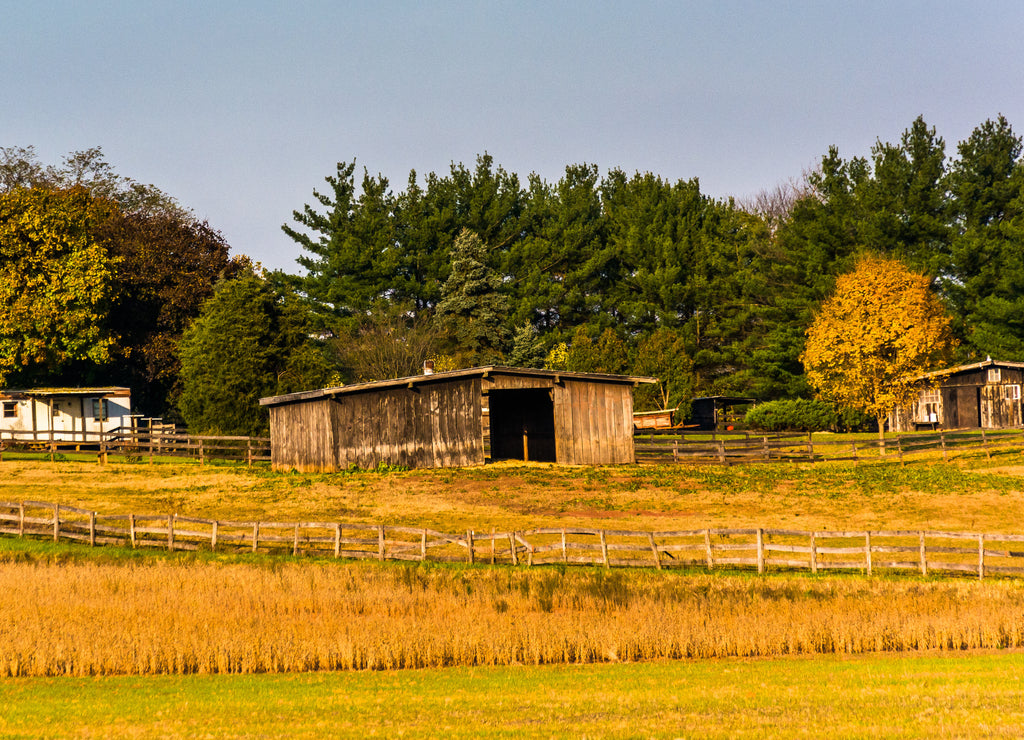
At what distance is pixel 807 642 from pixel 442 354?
2483 inches

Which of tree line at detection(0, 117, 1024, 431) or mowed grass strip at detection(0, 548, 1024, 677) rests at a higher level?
tree line at detection(0, 117, 1024, 431)

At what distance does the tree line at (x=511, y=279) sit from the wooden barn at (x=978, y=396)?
343 inches

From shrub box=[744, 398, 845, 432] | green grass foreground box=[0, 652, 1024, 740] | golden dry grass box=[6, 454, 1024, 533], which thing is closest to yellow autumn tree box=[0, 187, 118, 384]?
golden dry grass box=[6, 454, 1024, 533]

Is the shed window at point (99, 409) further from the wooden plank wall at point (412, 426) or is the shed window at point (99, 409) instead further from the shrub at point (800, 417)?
the shrub at point (800, 417)

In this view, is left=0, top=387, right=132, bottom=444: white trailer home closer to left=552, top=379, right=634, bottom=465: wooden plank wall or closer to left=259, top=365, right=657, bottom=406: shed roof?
left=259, top=365, right=657, bottom=406: shed roof

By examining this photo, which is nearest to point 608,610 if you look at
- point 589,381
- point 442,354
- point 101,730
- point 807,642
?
point 807,642

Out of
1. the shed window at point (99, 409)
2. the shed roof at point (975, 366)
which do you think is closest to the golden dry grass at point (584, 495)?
the shed window at point (99, 409)

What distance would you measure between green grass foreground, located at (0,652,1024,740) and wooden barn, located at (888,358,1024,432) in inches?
2063

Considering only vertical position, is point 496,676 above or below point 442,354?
below

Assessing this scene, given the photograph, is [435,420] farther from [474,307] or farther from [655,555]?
[474,307]

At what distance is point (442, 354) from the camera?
8038 centimetres

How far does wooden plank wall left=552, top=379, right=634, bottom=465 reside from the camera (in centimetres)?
4697

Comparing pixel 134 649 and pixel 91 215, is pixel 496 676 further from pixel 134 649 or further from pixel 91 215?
pixel 91 215

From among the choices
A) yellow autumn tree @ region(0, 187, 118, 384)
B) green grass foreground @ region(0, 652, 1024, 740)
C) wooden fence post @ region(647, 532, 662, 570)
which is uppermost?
yellow autumn tree @ region(0, 187, 118, 384)
